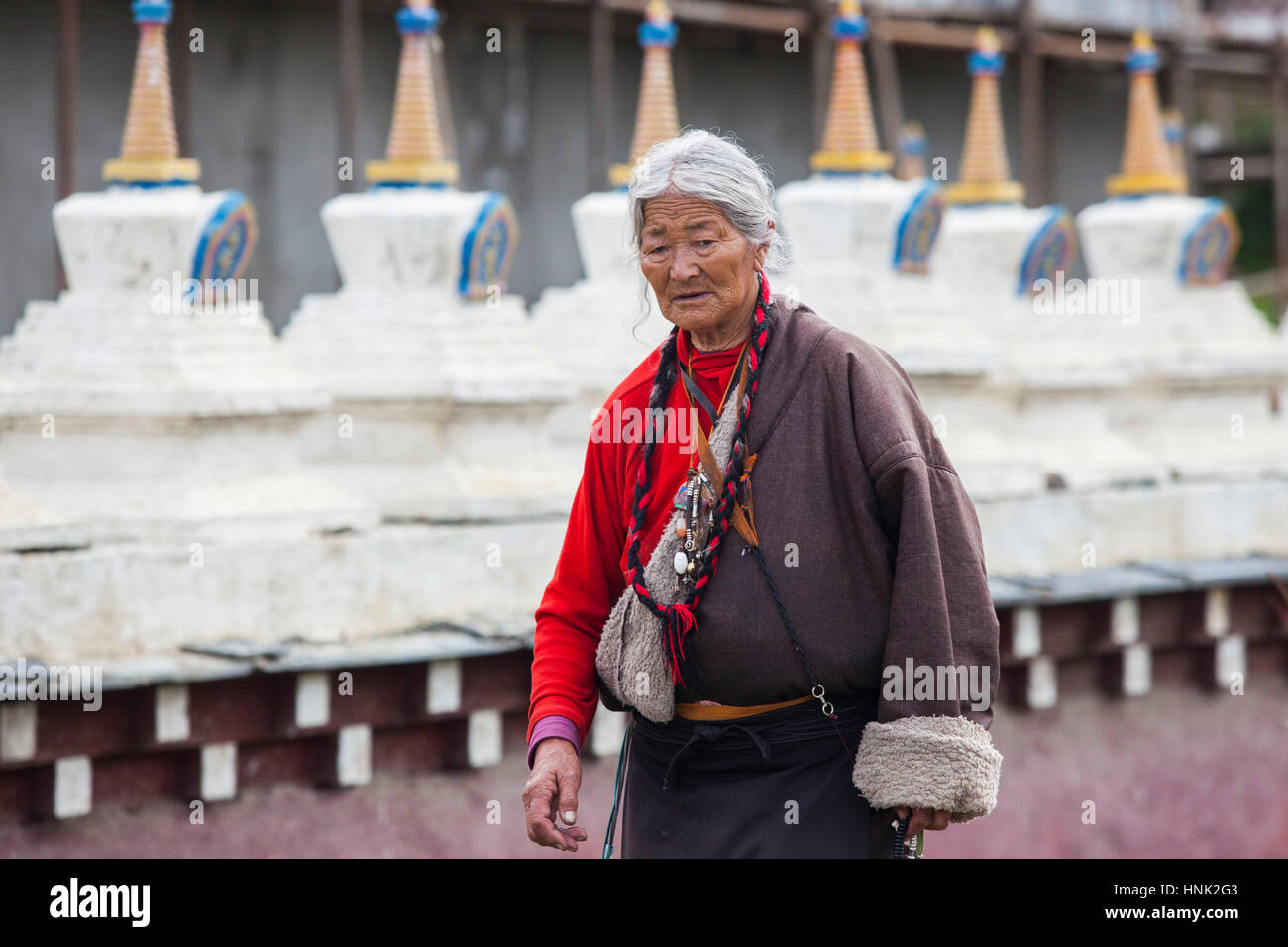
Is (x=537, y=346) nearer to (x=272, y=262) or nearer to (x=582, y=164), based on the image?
(x=272, y=262)

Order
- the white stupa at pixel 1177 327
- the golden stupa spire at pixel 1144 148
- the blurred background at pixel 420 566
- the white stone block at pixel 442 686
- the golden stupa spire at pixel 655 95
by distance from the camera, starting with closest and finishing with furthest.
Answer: the blurred background at pixel 420 566, the white stone block at pixel 442 686, the golden stupa spire at pixel 655 95, the white stupa at pixel 1177 327, the golden stupa spire at pixel 1144 148

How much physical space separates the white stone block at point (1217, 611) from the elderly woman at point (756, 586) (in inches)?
260

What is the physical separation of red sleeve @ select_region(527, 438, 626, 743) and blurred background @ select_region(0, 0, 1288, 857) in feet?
10.0

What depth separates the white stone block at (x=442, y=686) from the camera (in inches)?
274

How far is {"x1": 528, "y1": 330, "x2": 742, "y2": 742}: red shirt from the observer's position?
135 inches

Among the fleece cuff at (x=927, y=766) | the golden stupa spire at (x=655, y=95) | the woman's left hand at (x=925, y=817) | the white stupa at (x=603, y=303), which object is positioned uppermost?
the golden stupa spire at (x=655, y=95)

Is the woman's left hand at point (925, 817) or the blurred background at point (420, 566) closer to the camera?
the woman's left hand at point (925, 817)

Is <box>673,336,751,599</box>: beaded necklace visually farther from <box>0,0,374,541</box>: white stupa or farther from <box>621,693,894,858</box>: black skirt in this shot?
<box>0,0,374,541</box>: white stupa

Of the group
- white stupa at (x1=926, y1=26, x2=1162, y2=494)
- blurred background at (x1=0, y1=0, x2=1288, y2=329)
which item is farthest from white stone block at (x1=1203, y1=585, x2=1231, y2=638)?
blurred background at (x1=0, y1=0, x2=1288, y2=329)

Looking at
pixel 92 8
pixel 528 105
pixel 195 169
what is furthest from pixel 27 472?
pixel 528 105

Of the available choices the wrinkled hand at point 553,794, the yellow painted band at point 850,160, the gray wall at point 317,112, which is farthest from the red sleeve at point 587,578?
the gray wall at point 317,112

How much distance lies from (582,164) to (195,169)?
689 cm

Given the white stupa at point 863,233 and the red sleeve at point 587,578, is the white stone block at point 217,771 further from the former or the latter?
the white stupa at point 863,233

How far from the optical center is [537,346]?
8047 millimetres
